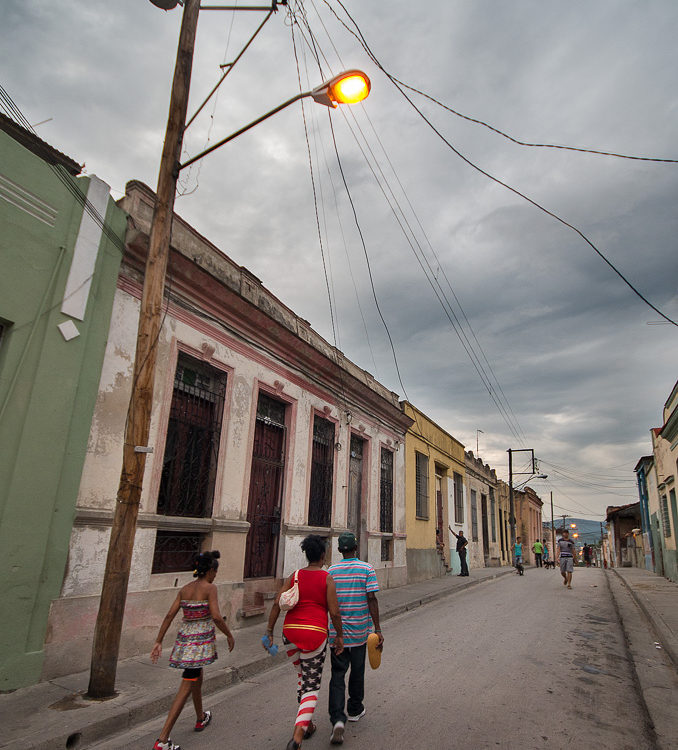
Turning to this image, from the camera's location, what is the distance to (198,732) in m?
4.05

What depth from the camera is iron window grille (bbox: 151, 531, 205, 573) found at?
675 cm

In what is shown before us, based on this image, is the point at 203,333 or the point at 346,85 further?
the point at 203,333

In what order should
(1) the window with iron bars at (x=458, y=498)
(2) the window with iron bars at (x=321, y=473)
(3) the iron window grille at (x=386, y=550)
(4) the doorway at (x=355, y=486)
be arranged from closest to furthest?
(2) the window with iron bars at (x=321, y=473) → (4) the doorway at (x=355, y=486) → (3) the iron window grille at (x=386, y=550) → (1) the window with iron bars at (x=458, y=498)

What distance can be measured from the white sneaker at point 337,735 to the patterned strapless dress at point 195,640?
1045mm

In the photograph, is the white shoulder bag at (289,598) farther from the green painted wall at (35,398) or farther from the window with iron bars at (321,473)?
the window with iron bars at (321,473)

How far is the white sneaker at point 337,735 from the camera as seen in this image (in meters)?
3.68

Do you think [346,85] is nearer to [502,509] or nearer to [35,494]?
[35,494]

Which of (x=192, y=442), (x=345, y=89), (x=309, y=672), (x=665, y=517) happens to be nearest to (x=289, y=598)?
(x=309, y=672)

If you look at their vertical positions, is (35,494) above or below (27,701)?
above

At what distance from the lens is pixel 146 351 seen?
16.2 feet

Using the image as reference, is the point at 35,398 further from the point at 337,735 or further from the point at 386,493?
the point at 386,493

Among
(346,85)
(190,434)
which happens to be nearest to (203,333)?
(190,434)

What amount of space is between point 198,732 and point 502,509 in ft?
101

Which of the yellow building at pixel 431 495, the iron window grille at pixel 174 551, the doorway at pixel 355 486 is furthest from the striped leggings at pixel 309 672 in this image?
the yellow building at pixel 431 495
